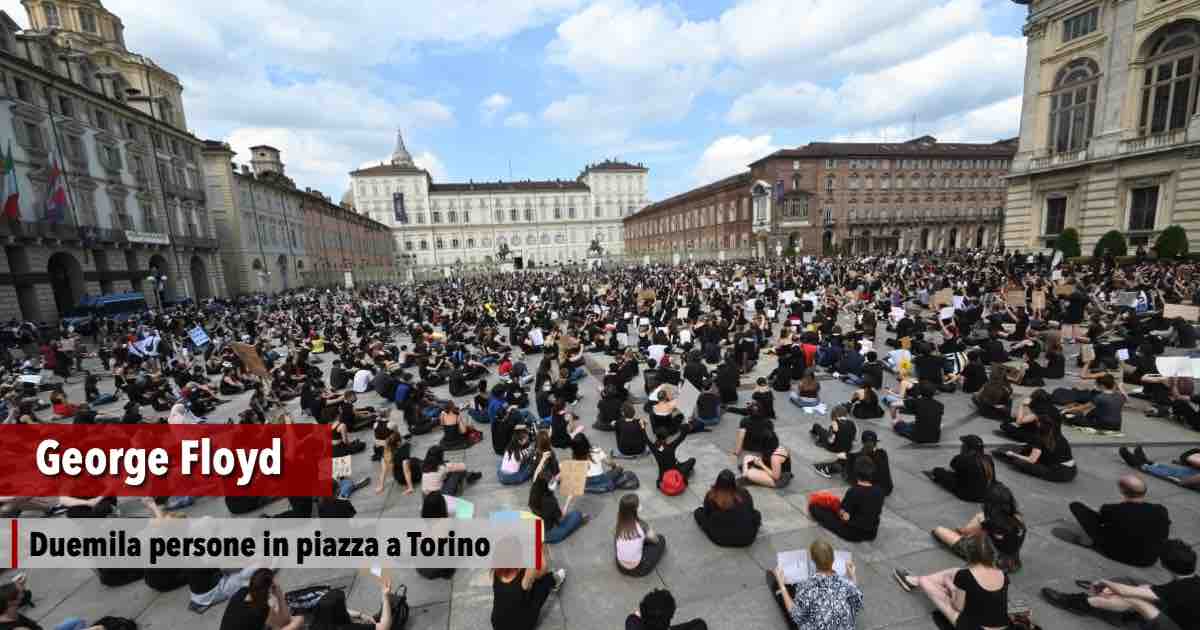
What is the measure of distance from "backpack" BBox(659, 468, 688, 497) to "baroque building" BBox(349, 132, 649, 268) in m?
87.7

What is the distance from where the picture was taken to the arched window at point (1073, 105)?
87.6 feet

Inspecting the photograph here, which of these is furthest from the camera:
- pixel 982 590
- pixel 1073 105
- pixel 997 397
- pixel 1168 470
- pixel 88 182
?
pixel 88 182

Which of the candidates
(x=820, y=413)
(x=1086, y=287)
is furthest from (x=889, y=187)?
(x=820, y=413)

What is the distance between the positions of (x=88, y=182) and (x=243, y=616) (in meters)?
41.7

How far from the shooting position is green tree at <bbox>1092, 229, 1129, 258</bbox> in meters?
24.1

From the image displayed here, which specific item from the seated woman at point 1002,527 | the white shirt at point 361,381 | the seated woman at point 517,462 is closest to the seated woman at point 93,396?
the white shirt at point 361,381

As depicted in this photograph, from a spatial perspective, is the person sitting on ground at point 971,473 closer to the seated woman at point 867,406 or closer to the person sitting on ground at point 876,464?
the person sitting on ground at point 876,464

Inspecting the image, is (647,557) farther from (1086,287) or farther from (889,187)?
(889,187)

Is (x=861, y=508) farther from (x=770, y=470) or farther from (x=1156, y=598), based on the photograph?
(x=1156, y=598)

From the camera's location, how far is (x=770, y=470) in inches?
241

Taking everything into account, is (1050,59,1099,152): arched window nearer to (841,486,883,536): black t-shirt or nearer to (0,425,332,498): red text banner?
(841,486,883,536): black t-shirt

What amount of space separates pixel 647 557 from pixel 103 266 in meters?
42.5

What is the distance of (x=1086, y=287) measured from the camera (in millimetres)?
17609
